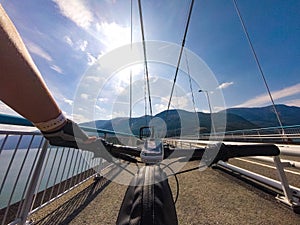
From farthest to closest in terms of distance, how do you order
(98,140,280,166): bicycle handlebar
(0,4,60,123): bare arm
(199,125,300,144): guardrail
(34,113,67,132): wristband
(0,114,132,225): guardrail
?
(199,125,300,144): guardrail
(0,114,132,225): guardrail
(98,140,280,166): bicycle handlebar
(34,113,67,132): wristband
(0,4,60,123): bare arm

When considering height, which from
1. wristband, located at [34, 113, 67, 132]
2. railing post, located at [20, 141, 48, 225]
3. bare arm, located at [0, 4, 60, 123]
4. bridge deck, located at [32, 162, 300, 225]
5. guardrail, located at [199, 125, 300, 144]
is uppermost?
guardrail, located at [199, 125, 300, 144]

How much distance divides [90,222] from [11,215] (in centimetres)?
77

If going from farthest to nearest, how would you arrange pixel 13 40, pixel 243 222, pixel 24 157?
pixel 24 157
pixel 243 222
pixel 13 40

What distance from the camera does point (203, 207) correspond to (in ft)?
5.49

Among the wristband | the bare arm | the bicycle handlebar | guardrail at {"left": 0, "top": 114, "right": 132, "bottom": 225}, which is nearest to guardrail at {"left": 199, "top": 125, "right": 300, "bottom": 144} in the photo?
the bicycle handlebar

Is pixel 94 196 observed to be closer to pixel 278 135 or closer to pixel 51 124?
pixel 51 124

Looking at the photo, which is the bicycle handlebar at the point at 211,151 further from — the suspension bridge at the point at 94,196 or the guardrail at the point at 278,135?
the guardrail at the point at 278,135

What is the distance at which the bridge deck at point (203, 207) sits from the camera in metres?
1.43

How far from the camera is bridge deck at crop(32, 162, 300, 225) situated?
1434mm

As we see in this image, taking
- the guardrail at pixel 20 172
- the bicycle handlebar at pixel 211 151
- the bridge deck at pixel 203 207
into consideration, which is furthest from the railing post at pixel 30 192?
the bicycle handlebar at pixel 211 151

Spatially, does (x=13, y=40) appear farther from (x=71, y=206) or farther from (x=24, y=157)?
(x=71, y=206)

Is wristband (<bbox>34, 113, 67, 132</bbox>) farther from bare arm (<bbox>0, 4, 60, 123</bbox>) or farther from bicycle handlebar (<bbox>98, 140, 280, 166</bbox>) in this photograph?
bicycle handlebar (<bbox>98, 140, 280, 166</bbox>)

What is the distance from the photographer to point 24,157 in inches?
57.8

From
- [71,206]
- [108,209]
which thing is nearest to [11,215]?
[71,206]
